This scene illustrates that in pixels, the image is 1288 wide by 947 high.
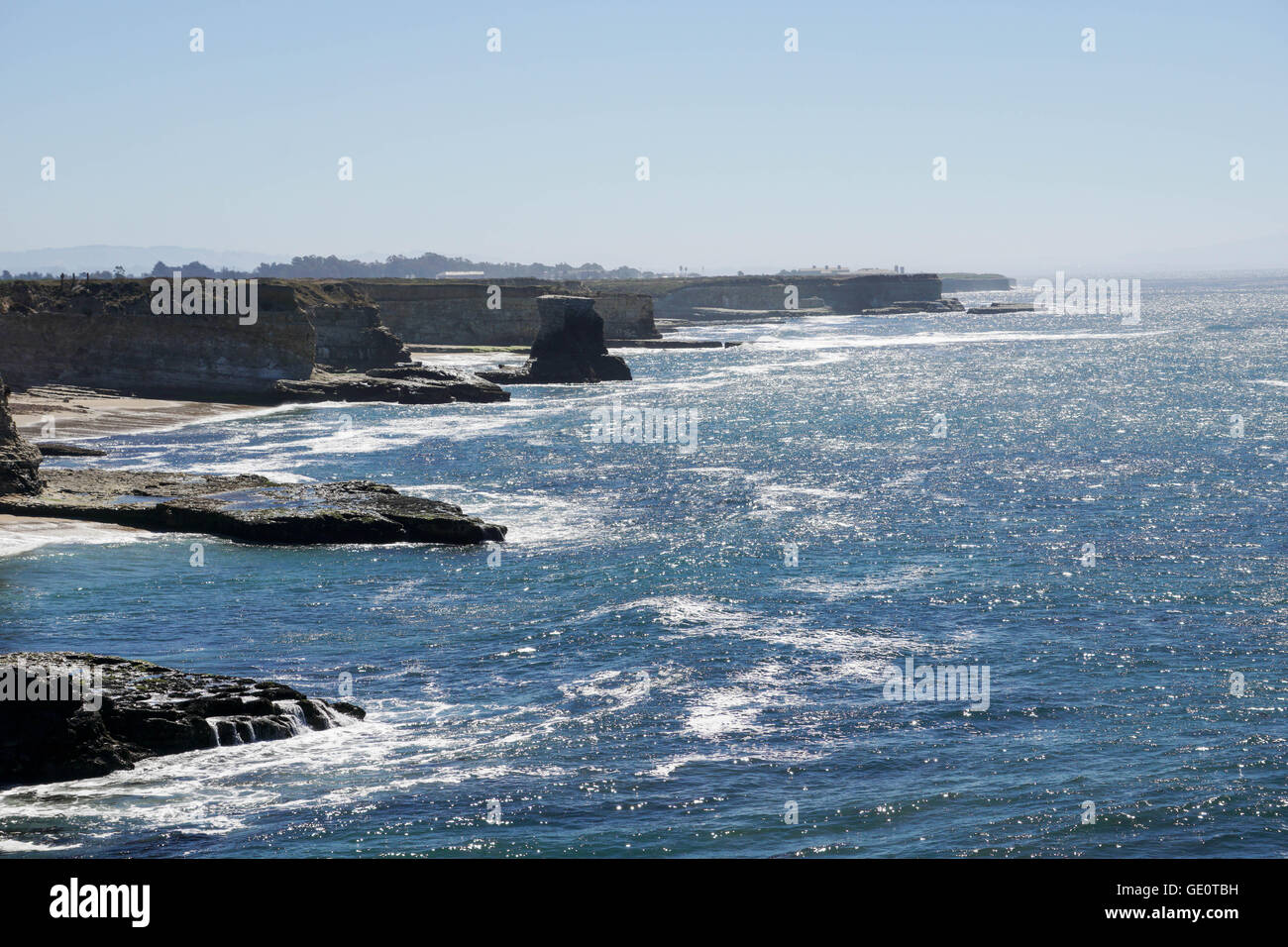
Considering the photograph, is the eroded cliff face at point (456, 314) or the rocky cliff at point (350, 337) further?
the eroded cliff face at point (456, 314)

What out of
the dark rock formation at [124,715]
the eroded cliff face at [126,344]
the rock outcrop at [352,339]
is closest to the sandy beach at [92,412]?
the eroded cliff face at [126,344]

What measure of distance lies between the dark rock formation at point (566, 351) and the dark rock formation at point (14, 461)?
7533 centimetres

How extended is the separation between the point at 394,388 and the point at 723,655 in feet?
260

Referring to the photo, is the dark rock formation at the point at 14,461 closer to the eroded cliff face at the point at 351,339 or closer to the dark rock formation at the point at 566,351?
the eroded cliff face at the point at 351,339

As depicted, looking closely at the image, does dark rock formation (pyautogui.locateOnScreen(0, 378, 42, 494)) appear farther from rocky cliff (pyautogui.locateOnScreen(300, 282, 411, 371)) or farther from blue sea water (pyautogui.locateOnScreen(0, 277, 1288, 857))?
rocky cliff (pyautogui.locateOnScreen(300, 282, 411, 371))

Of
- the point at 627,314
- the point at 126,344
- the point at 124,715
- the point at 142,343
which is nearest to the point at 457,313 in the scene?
the point at 627,314

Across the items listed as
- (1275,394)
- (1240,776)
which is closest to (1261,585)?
(1240,776)

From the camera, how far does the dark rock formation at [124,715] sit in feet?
85.5

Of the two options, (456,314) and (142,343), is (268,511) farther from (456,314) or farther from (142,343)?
(456,314)

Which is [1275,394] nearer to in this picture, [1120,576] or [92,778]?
[1120,576]

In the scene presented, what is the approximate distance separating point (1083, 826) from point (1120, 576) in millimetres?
22482

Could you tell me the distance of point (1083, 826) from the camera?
2391 cm

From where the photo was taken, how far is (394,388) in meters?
110
